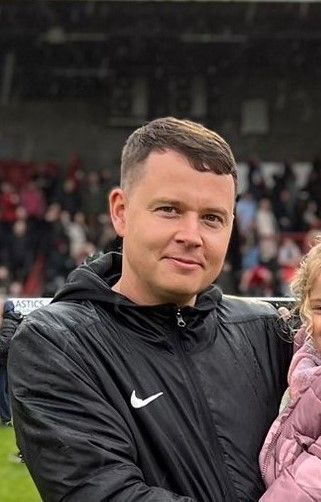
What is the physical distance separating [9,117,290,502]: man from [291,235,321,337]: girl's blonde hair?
0.15m

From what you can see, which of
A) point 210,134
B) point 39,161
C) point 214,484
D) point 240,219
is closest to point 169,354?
point 214,484

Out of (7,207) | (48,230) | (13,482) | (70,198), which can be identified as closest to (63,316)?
(13,482)

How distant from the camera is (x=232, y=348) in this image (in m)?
2.47

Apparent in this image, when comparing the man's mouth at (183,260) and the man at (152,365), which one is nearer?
the man at (152,365)

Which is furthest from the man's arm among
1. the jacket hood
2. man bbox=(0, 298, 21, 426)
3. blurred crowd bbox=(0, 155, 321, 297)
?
blurred crowd bbox=(0, 155, 321, 297)

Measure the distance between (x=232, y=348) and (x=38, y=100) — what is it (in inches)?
883

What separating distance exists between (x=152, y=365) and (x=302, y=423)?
1.03 ft

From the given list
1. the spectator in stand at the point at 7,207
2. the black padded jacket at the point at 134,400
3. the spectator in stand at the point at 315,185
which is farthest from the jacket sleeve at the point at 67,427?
the spectator in stand at the point at 315,185

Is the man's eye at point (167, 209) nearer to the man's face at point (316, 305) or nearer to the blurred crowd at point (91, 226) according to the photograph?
the man's face at point (316, 305)

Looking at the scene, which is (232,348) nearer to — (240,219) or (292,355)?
(292,355)

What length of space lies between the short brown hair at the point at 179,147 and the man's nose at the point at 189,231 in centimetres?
10

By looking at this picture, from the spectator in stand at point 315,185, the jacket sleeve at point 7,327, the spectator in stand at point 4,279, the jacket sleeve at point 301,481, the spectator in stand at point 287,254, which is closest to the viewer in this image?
the jacket sleeve at point 301,481

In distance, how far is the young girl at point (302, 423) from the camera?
2.22 metres

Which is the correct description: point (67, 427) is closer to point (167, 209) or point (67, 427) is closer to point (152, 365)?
point (152, 365)
